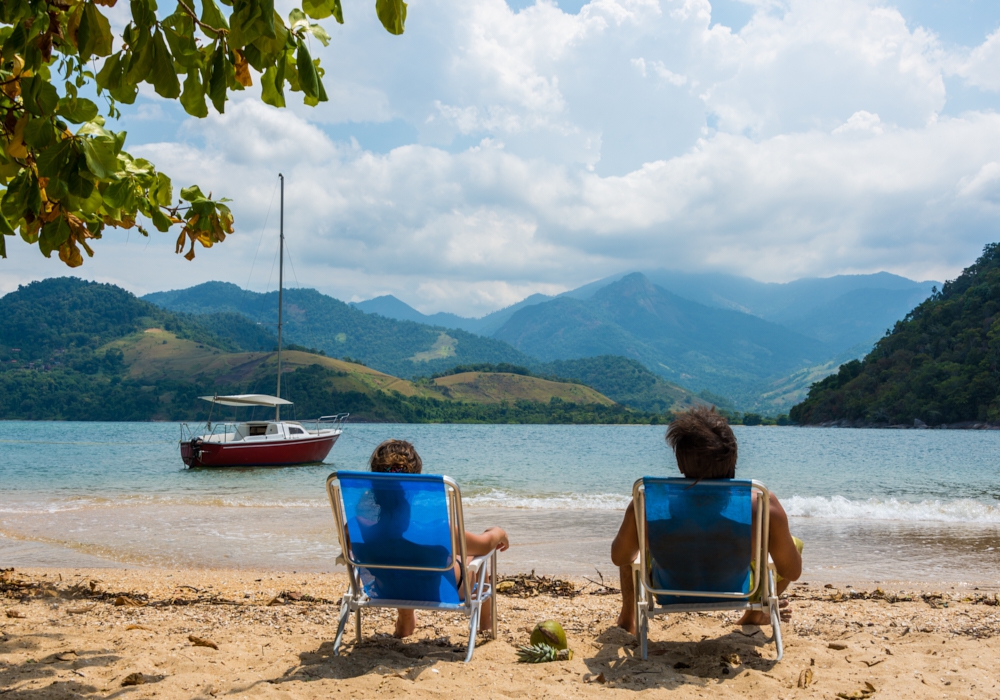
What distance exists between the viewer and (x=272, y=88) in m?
2.20

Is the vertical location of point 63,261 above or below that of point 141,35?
below

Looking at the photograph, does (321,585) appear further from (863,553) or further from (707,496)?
(863,553)

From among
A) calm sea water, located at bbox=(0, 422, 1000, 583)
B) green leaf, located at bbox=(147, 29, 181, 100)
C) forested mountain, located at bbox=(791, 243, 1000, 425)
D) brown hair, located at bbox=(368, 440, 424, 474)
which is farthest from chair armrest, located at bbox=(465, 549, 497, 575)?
forested mountain, located at bbox=(791, 243, 1000, 425)

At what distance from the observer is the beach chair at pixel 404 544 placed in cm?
318

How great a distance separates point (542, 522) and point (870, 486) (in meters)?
10.6

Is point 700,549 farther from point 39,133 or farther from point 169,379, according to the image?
point 169,379

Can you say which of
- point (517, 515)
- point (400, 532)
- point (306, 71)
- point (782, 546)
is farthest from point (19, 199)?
point (517, 515)

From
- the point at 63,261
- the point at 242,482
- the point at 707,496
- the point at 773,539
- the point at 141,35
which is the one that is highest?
the point at 141,35

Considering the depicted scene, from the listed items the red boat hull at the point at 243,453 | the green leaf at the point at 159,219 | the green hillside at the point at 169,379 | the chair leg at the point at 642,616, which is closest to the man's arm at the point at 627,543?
the chair leg at the point at 642,616

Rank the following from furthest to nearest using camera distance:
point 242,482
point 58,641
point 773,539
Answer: point 242,482 → point 58,641 → point 773,539

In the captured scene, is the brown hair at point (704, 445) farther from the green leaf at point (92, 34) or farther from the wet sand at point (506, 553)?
the wet sand at point (506, 553)

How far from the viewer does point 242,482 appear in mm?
19484

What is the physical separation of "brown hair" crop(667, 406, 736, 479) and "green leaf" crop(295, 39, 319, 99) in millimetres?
2027

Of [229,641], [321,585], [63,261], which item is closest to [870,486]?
[321,585]
